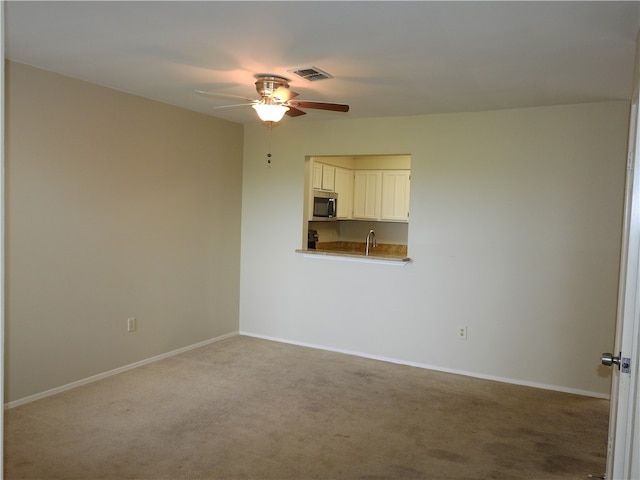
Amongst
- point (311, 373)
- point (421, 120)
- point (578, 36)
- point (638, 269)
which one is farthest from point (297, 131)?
point (638, 269)

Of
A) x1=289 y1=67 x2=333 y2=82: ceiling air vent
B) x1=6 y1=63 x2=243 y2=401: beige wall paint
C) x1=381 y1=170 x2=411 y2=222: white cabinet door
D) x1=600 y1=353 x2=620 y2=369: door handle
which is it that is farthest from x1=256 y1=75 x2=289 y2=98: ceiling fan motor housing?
x1=381 y1=170 x2=411 y2=222: white cabinet door

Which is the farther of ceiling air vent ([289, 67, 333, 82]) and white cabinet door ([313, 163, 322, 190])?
white cabinet door ([313, 163, 322, 190])

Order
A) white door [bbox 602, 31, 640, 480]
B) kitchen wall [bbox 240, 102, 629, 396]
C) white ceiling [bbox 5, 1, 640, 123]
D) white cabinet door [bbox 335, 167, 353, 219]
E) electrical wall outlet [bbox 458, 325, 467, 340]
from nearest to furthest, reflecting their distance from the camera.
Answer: white door [bbox 602, 31, 640, 480] → white ceiling [bbox 5, 1, 640, 123] → kitchen wall [bbox 240, 102, 629, 396] → electrical wall outlet [bbox 458, 325, 467, 340] → white cabinet door [bbox 335, 167, 353, 219]

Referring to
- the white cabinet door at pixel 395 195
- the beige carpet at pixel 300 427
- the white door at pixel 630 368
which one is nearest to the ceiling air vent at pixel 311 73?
the white door at pixel 630 368

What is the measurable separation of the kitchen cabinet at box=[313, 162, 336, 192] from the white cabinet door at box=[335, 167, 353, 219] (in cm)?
15

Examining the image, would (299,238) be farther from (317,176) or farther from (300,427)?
(300,427)

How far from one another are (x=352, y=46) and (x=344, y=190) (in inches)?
161

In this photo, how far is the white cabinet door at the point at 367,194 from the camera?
23.1ft

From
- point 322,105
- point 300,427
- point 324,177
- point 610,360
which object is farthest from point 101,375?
point 610,360

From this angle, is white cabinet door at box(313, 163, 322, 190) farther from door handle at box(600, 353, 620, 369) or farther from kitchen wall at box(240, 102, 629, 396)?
door handle at box(600, 353, 620, 369)

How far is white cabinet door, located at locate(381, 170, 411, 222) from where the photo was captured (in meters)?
6.82

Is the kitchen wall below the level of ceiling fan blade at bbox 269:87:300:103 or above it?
below

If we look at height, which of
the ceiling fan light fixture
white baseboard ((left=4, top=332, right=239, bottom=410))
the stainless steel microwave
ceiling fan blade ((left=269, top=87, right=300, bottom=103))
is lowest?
white baseboard ((left=4, top=332, right=239, bottom=410))

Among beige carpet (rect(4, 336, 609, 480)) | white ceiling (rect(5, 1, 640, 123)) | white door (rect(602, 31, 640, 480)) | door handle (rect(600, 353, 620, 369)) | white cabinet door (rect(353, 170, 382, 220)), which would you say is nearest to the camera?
white door (rect(602, 31, 640, 480))
